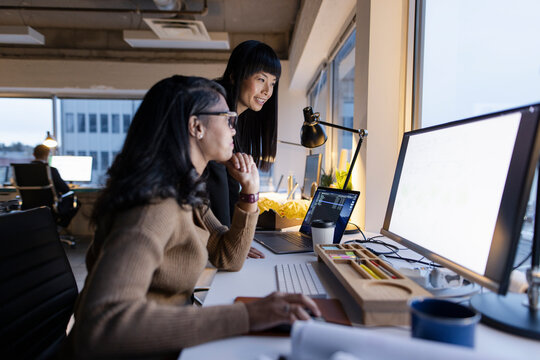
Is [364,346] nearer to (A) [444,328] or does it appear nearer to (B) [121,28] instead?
(A) [444,328]

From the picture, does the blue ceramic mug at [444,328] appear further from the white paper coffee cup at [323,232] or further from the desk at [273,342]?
the white paper coffee cup at [323,232]

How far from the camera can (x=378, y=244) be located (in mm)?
1407

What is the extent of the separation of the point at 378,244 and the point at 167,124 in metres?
0.98

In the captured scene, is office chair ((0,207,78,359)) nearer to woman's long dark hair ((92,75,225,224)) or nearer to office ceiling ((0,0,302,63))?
woman's long dark hair ((92,75,225,224))

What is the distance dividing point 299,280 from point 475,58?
1.18 meters

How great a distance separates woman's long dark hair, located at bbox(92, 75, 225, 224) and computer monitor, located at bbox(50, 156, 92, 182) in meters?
4.85

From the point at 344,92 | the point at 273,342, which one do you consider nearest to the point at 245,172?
the point at 273,342

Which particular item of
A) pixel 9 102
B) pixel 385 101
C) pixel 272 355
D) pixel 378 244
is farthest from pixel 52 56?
pixel 272 355

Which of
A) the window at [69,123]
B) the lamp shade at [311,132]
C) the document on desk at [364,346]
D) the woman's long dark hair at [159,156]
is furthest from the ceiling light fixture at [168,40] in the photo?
the document on desk at [364,346]

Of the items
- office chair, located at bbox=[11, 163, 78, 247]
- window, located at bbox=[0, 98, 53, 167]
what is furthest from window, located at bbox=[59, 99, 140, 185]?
office chair, located at bbox=[11, 163, 78, 247]

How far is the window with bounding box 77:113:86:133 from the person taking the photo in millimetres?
5809

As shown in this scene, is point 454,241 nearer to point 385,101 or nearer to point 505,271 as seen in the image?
point 505,271

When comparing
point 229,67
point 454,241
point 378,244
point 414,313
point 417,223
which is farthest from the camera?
point 229,67

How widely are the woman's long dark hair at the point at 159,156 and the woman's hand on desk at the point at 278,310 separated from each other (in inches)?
11.3
